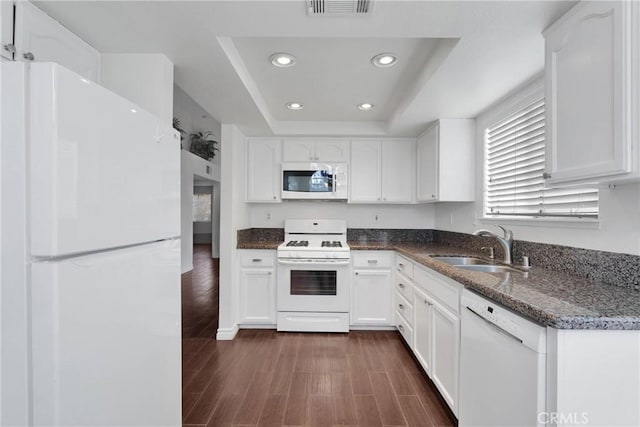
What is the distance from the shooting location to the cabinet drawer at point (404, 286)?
2511 mm

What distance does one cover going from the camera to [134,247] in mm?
988

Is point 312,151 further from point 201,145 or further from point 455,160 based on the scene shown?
point 201,145

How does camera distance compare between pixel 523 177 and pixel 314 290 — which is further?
pixel 314 290

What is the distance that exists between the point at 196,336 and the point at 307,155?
2290mm

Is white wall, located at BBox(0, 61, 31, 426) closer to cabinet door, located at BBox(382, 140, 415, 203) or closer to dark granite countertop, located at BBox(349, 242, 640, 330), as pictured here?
dark granite countertop, located at BBox(349, 242, 640, 330)

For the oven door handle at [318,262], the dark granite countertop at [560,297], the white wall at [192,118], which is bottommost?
the oven door handle at [318,262]

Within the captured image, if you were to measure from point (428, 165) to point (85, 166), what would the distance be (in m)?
2.83

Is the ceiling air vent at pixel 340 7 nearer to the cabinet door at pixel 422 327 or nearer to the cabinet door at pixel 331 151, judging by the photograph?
the cabinet door at pixel 422 327

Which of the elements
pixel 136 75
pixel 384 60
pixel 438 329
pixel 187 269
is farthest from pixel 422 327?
pixel 187 269

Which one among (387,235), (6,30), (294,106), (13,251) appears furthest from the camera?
(387,235)

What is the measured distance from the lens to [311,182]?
3252mm

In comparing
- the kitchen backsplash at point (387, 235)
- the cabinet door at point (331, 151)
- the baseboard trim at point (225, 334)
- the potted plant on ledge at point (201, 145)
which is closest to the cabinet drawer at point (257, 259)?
the baseboard trim at point (225, 334)

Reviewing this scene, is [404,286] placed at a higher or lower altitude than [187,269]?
higher

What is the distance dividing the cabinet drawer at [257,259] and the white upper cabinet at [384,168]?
1.16 m
